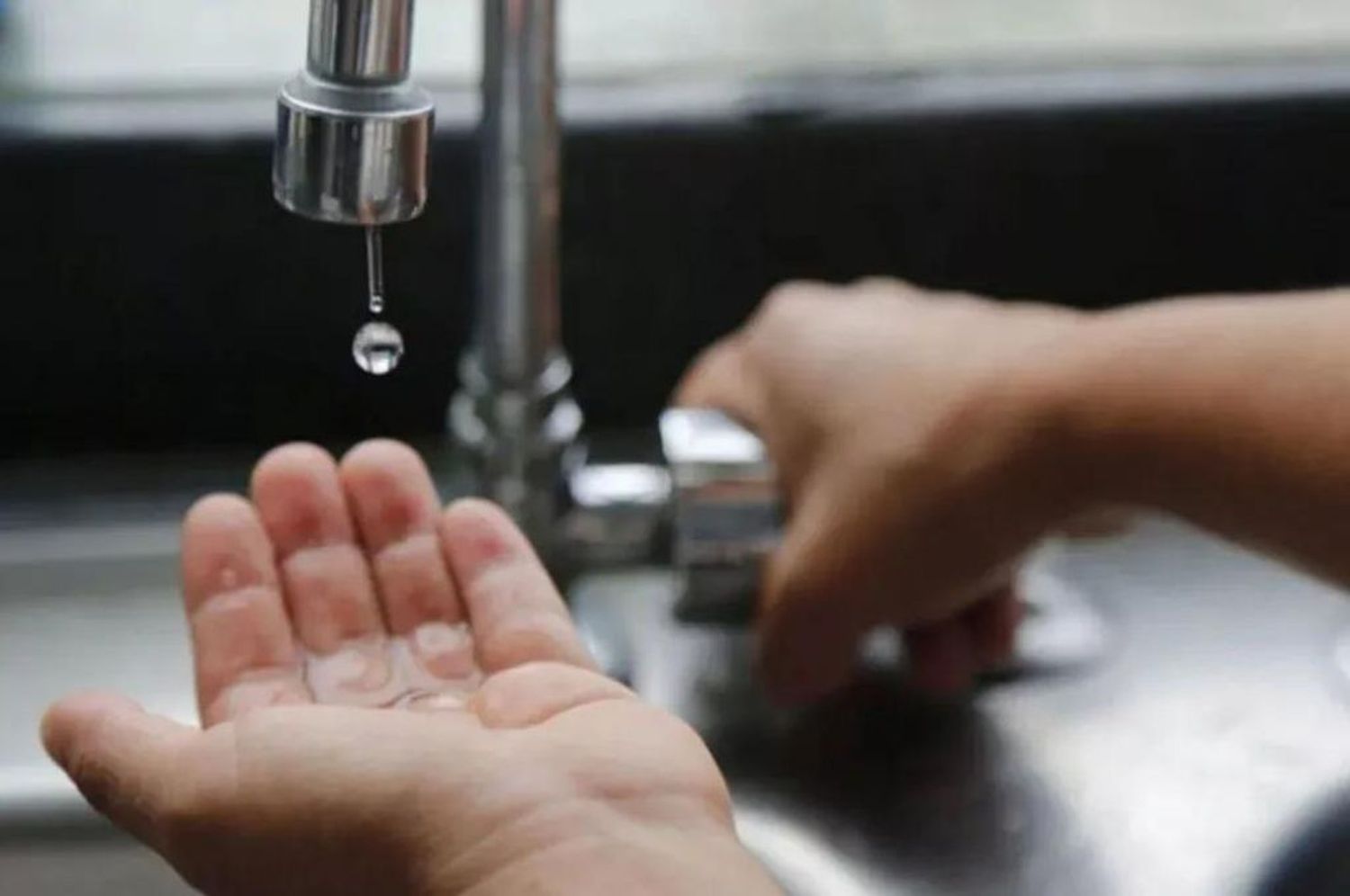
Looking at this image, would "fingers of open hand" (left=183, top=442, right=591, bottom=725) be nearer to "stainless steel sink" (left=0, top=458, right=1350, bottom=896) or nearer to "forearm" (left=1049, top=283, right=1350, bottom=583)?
"stainless steel sink" (left=0, top=458, right=1350, bottom=896)

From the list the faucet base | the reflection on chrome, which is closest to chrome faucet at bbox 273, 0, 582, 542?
the faucet base

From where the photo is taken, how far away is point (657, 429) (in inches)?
30.6

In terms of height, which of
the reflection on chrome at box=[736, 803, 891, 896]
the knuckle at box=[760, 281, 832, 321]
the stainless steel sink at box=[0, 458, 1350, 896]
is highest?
the knuckle at box=[760, 281, 832, 321]

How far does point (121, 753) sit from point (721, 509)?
222 mm

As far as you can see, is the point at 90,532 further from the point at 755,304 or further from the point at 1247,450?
the point at 1247,450

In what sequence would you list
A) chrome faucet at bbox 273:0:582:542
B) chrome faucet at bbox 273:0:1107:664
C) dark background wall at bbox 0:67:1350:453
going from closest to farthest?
chrome faucet at bbox 273:0:582:542 → chrome faucet at bbox 273:0:1107:664 → dark background wall at bbox 0:67:1350:453

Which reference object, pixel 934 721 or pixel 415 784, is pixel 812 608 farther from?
pixel 415 784

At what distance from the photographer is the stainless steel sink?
613mm

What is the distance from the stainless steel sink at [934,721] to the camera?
0.61m

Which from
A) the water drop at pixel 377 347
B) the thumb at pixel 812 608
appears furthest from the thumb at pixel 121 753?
the thumb at pixel 812 608

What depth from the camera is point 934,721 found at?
26.1 inches

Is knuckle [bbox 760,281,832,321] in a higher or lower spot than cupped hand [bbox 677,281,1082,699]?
higher

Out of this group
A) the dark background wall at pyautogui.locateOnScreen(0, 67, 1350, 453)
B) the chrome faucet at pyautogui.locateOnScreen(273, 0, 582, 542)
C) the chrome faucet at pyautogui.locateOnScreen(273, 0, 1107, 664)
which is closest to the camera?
the chrome faucet at pyautogui.locateOnScreen(273, 0, 582, 542)

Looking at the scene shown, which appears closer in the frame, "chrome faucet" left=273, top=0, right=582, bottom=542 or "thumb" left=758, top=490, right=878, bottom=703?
"chrome faucet" left=273, top=0, right=582, bottom=542
